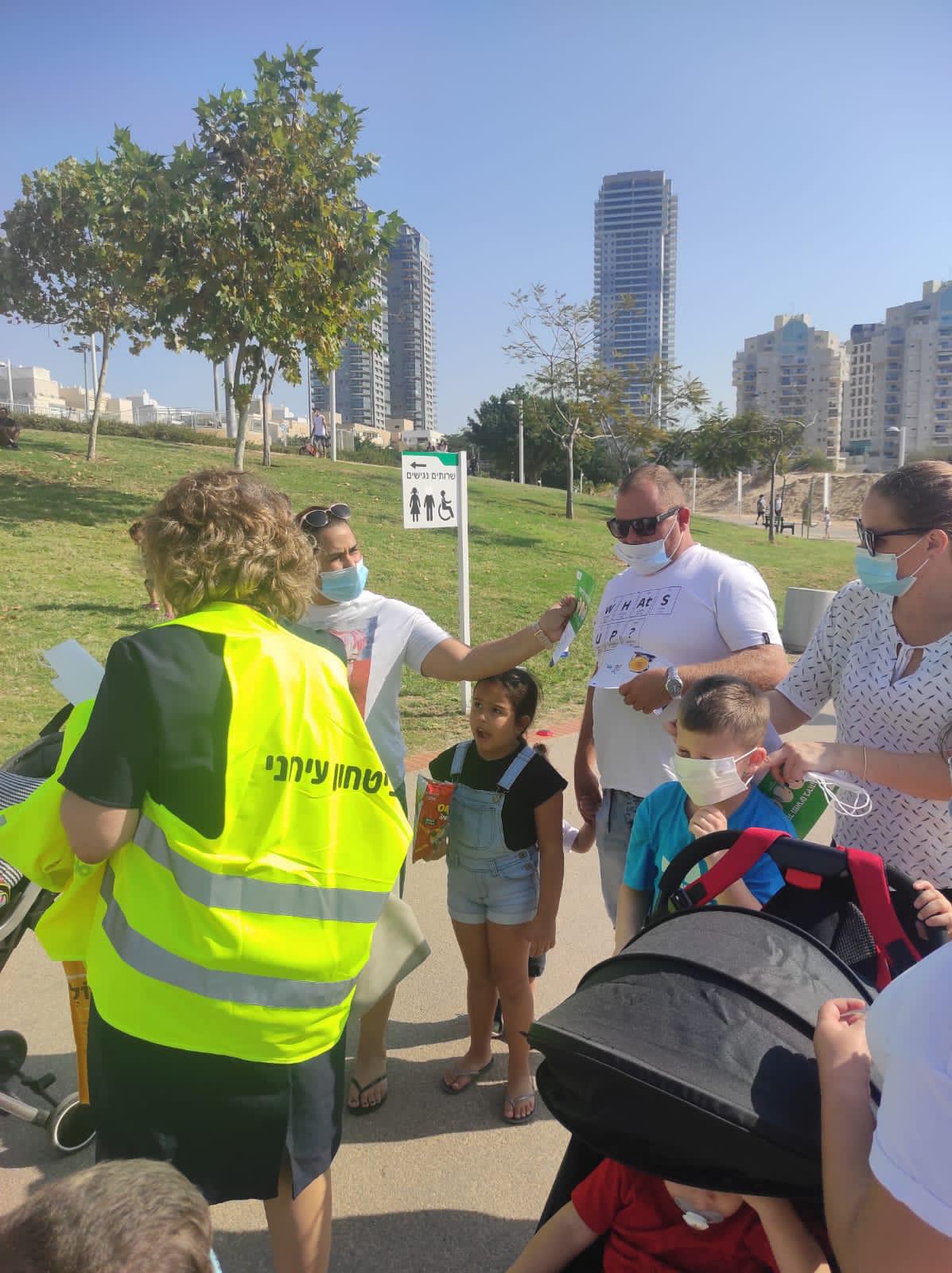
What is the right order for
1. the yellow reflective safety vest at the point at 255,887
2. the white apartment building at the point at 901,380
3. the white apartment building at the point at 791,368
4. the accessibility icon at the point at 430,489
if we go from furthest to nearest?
the white apartment building at the point at 791,368 < the white apartment building at the point at 901,380 < the accessibility icon at the point at 430,489 < the yellow reflective safety vest at the point at 255,887

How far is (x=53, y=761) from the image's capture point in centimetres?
261

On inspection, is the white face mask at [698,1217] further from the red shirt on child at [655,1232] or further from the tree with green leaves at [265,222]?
Answer: the tree with green leaves at [265,222]

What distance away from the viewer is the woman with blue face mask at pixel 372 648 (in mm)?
2771

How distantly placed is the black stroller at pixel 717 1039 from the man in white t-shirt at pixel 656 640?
103cm

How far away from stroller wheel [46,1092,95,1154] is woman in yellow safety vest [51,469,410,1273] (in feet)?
3.46

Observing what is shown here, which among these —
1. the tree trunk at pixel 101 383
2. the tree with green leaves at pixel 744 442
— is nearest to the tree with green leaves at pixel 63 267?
the tree trunk at pixel 101 383

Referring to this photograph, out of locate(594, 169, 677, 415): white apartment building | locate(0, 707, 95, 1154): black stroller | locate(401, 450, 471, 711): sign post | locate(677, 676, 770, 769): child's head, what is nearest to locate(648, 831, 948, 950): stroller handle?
locate(677, 676, 770, 769): child's head

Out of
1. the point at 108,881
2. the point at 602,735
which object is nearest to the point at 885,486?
the point at 602,735

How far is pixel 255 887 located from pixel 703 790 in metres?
1.11

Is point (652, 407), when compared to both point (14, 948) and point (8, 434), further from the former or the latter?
point (14, 948)

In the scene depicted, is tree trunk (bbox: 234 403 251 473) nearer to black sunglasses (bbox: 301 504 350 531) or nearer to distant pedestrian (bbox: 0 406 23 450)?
distant pedestrian (bbox: 0 406 23 450)

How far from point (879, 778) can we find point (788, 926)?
0.83 m

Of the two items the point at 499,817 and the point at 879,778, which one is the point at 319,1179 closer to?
the point at 499,817

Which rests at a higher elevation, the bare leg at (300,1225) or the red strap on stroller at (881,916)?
the red strap on stroller at (881,916)
